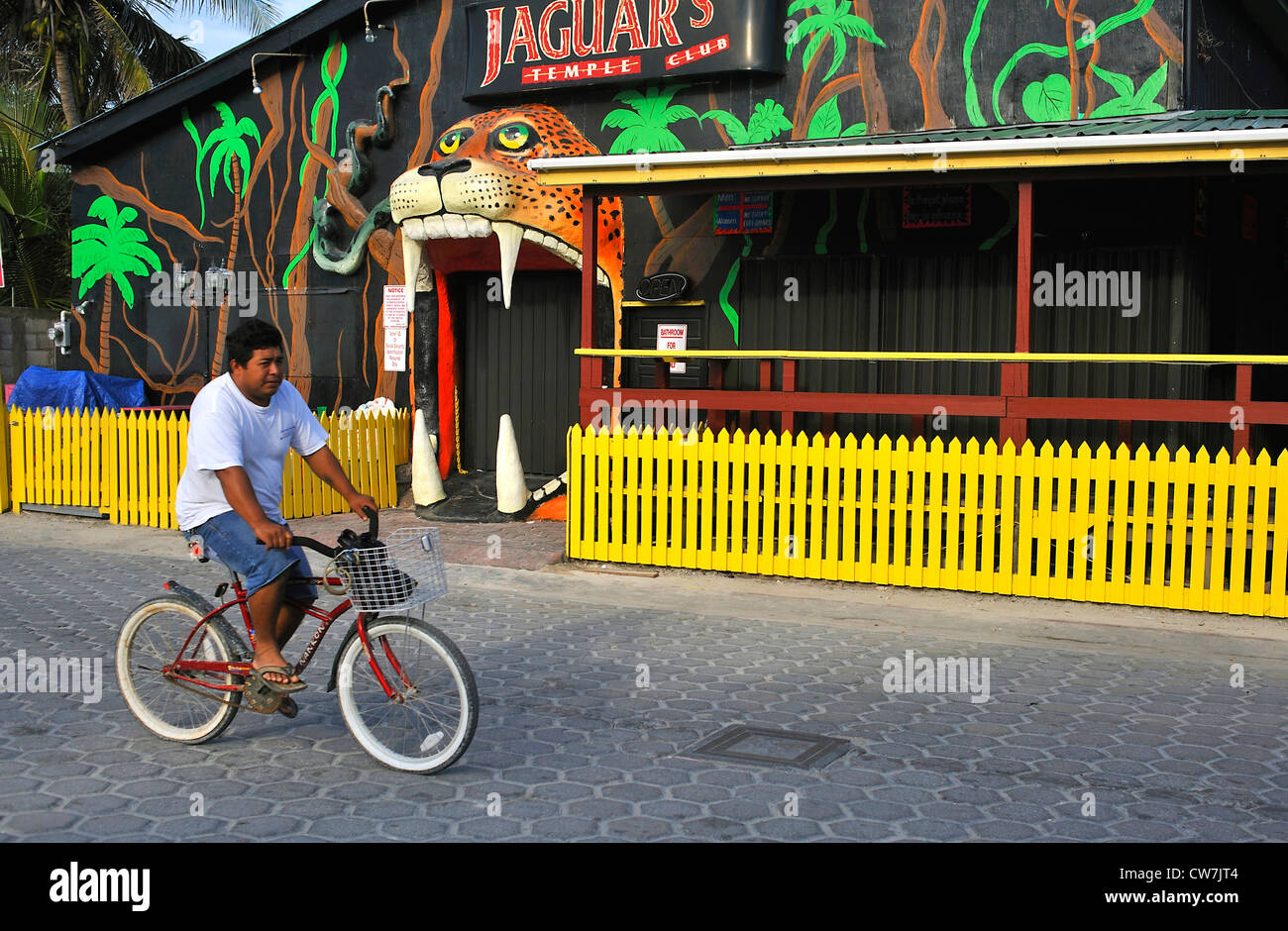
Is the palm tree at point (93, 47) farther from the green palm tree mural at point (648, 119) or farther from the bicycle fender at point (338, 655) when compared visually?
the bicycle fender at point (338, 655)

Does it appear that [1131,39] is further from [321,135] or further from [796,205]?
[321,135]

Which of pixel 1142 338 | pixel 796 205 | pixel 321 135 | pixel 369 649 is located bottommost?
pixel 369 649

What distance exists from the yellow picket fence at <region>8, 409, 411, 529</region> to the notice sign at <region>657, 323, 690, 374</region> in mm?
3242

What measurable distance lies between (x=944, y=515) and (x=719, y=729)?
14.2 ft

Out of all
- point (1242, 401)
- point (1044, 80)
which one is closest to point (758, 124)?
point (1044, 80)

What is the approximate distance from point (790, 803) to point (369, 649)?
70.1 inches

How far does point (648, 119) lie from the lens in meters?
14.0

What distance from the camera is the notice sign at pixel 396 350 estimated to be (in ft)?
50.0

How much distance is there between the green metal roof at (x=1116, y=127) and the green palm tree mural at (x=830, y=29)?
121 centimetres

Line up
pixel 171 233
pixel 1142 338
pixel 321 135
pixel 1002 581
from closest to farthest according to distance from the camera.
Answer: pixel 1002 581 < pixel 1142 338 < pixel 321 135 < pixel 171 233

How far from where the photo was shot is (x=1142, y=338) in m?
11.5

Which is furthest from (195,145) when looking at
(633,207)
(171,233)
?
(633,207)

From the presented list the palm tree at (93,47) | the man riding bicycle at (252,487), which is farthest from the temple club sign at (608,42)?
the palm tree at (93,47)

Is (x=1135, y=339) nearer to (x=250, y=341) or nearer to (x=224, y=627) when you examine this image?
(x=250, y=341)
